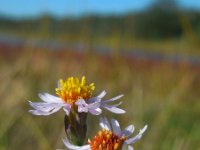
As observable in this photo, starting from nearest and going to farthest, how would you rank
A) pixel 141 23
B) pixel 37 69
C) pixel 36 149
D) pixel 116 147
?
1. pixel 116 147
2. pixel 36 149
3. pixel 37 69
4. pixel 141 23

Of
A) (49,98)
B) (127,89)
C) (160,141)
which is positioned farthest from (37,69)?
(49,98)

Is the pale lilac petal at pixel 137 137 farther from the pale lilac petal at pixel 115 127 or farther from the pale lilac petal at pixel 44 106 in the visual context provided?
the pale lilac petal at pixel 44 106

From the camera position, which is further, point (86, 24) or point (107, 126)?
point (86, 24)

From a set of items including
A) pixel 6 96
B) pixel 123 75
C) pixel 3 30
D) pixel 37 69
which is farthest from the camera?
pixel 3 30

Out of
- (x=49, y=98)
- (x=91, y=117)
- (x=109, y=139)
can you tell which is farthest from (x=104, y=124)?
(x=91, y=117)

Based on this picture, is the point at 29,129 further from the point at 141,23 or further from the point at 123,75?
the point at 141,23

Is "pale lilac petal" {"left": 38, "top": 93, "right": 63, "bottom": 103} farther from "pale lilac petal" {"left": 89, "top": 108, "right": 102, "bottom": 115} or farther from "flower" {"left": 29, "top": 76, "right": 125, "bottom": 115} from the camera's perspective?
"pale lilac petal" {"left": 89, "top": 108, "right": 102, "bottom": 115}

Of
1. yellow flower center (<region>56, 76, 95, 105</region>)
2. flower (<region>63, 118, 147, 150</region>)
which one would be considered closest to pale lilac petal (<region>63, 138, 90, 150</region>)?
flower (<region>63, 118, 147, 150</region>)
